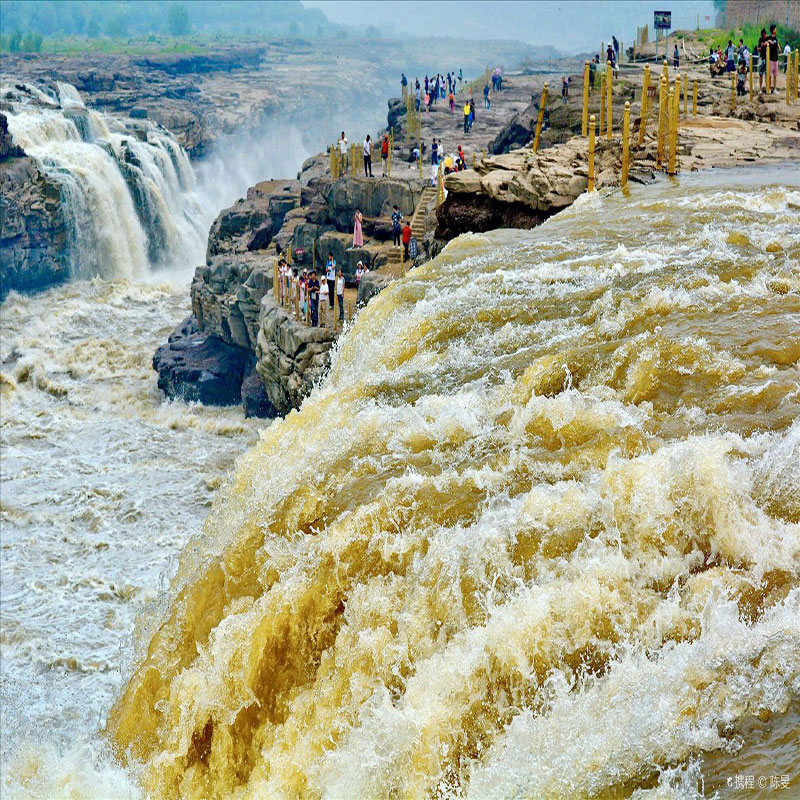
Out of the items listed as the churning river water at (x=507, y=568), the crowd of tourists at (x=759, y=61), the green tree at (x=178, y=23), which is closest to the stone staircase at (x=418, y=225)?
the crowd of tourists at (x=759, y=61)

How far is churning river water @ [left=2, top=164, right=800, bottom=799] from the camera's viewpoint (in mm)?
4527

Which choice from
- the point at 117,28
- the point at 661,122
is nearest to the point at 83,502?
the point at 661,122

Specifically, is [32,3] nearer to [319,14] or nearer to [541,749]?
[319,14]

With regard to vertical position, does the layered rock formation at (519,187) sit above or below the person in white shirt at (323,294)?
above

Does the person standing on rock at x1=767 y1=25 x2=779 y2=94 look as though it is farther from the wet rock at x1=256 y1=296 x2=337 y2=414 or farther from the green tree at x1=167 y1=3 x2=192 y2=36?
the green tree at x1=167 y1=3 x2=192 y2=36

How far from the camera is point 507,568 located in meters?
5.49

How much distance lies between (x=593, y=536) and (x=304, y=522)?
2.23 m

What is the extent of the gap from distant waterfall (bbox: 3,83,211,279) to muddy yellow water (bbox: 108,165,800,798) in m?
28.5

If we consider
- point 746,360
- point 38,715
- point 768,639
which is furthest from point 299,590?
point 38,715

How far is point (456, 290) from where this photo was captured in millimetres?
10477

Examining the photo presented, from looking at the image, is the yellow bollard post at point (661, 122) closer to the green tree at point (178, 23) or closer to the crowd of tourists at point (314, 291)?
the crowd of tourists at point (314, 291)

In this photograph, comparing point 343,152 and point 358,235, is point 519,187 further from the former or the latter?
point 343,152

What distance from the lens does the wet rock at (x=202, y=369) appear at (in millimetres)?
24953

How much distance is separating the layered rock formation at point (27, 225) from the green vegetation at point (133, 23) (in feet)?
180
